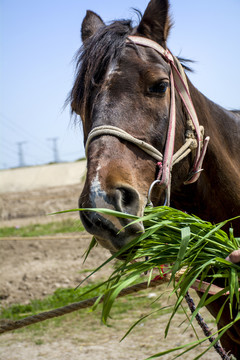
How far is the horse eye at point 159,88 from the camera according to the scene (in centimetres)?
206

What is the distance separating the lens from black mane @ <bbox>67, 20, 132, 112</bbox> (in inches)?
81.5

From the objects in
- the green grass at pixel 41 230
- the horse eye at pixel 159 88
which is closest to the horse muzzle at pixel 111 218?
the horse eye at pixel 159 88

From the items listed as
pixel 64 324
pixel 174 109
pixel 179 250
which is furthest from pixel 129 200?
pixel 64 324

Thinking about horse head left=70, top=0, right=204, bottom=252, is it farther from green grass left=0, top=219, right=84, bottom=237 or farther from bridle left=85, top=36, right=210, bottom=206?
green grass left=0, top=219, right=84, bottom=237

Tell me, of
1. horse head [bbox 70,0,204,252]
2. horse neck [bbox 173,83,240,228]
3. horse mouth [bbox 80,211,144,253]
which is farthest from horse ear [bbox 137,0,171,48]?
horse mouth [bbox 80,211,144,253]

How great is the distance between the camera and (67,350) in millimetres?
4324

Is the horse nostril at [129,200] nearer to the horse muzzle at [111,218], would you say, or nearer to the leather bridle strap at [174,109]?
the horse muzzle at [111,218]

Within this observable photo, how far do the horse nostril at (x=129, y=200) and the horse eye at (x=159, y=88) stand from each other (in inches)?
24.2

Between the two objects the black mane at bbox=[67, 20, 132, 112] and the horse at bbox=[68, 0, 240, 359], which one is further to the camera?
the black mane at bbox=[67, 20, 132, 112]

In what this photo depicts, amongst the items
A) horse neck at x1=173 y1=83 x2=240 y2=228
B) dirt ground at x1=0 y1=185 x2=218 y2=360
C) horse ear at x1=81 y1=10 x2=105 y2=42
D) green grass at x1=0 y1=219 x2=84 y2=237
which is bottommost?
green grass at x1=0 y1=219 x2=84 y2=237

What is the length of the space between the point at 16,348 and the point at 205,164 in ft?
11.1

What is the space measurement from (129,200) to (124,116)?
0.43 meters

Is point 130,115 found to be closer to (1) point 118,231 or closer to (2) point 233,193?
(1) point 118,231

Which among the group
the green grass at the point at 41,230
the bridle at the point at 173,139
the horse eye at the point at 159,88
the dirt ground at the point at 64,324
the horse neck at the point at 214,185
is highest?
the horse eye at the point at 159,88
